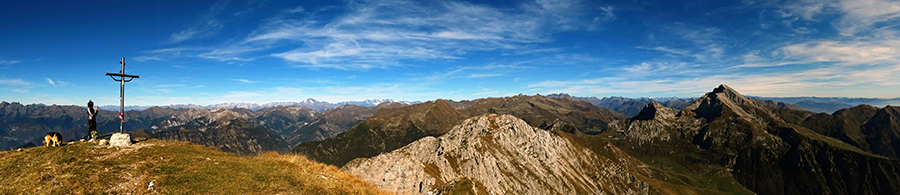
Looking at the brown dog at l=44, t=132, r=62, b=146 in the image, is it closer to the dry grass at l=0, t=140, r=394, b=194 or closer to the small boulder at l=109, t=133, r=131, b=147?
the dry grass at l=0, t=140, r=394, b=194

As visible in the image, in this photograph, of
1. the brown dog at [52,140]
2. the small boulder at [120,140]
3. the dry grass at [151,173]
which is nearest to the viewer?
the dry grass at [151,173]

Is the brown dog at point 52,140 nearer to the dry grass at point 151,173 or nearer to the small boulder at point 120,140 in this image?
the dry grass at point 151,173

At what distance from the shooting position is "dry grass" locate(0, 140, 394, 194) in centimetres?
1905

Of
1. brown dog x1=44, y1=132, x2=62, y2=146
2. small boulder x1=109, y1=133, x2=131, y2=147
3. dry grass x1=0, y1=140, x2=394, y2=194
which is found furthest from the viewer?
small boulder x1=109, y1=133, x2=131, y2=147

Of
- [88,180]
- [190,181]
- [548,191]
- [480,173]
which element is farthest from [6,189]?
[548,191]

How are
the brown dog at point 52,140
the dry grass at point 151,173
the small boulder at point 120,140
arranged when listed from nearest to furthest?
the dry grass at point 151,173 < the brown dog at point 52,140 < the small boulder at point 120,140

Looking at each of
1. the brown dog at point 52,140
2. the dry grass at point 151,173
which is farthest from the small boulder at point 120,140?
the brown dog at point 52,140

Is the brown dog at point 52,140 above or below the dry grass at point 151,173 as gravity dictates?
above

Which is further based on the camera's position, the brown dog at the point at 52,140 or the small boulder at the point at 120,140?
the small boulder at the point at 120,140

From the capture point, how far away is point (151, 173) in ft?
72.5

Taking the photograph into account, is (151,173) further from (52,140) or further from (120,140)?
(52,140)

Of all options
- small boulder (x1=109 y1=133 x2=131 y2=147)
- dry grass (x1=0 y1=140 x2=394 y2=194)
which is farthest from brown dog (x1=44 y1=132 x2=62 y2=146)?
small boulder (x1=109 y1=133 x2=131 y2=147)

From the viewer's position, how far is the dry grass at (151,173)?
62.5 feet

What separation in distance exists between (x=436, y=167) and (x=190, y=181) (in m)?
146
